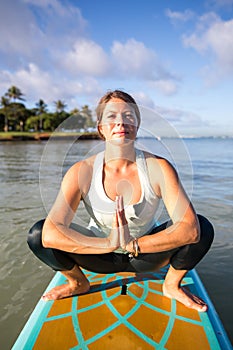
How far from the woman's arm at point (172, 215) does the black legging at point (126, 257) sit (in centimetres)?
9

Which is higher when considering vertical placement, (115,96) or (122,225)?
(115,96)

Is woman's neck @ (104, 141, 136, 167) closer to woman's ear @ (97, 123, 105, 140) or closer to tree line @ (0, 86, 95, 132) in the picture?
woman's ear @ (97, 123, 105, 140)

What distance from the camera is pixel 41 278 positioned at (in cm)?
280

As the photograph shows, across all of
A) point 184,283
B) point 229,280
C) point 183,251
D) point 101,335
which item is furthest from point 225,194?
point 101,335

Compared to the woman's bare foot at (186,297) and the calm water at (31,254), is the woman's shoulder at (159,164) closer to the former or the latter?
the calm water at (31,254)

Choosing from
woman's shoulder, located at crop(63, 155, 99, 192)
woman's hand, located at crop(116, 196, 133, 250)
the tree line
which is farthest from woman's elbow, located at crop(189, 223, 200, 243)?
the tree line

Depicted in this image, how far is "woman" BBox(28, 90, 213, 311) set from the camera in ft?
5.62

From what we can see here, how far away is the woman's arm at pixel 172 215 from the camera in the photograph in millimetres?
1704

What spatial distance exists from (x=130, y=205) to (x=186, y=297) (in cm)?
82

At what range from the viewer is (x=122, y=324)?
5.73 ft

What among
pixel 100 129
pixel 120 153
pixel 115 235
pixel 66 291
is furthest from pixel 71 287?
pixel 100 129

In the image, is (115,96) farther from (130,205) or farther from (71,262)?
(71,262)

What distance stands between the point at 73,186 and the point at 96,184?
0.15 m

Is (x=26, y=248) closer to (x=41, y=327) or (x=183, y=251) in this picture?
(x=41, y=327)
